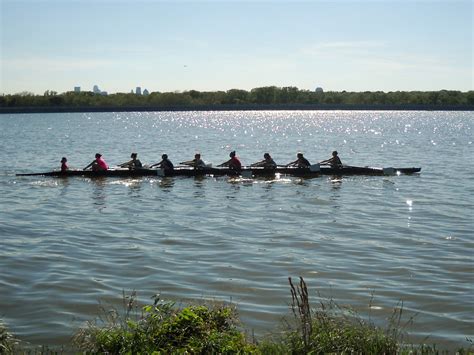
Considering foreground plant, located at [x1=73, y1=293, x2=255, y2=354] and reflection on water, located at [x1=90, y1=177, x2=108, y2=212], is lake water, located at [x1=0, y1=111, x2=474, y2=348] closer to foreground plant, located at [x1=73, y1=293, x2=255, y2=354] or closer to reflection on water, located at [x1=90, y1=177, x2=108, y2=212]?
reflection on water, located at [x1=90, y1=177, x2=108, y2=212]

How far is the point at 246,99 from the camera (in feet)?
601

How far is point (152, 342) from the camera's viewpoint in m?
7.22

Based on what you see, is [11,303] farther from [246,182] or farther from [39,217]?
[246,182]

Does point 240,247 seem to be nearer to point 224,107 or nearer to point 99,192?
point 99,192

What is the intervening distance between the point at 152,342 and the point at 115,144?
5177 cm

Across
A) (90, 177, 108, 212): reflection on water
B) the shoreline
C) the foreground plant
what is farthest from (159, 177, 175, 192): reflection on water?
the shoreline

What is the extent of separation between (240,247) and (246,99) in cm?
16972

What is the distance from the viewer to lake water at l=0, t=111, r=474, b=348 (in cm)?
1107

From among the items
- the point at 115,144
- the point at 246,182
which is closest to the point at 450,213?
the point at 246,182

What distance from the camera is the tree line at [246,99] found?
168 m

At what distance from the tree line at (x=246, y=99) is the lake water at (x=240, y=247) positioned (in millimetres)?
144024

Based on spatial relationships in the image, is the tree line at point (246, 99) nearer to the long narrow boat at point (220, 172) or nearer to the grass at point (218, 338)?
the long narrow boat at point (220, 172)

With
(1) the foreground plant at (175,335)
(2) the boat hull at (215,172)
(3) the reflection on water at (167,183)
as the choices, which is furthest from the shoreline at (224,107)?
(1) the foreground plant at (175,335)

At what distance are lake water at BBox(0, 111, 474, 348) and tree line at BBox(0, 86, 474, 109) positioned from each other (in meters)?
144
